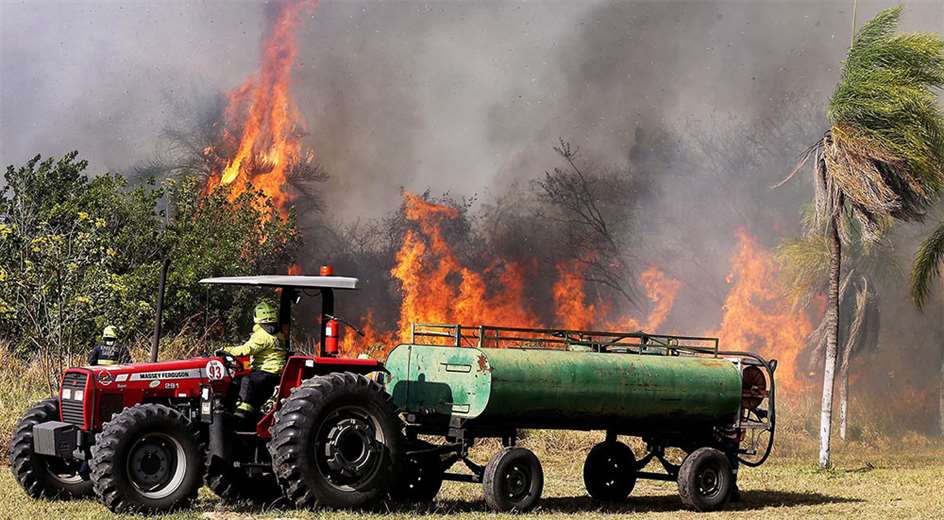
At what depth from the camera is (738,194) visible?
41406 mm

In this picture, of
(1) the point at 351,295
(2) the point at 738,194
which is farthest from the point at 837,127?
(1) the point at 351,295

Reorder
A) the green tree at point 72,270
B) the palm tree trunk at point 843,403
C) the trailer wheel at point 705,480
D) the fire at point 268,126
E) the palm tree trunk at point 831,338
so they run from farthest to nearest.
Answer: the fire at point 268,126, the palm tree trunk at point 843,403, the palm tree trunk at point 831,338, the green tree at point 72,270, the trailer wheel at point 705,480

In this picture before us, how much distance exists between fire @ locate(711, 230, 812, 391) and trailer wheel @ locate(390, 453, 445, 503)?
24.3m

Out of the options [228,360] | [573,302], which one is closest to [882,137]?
[228,360]

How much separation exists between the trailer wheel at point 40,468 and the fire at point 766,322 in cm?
2683

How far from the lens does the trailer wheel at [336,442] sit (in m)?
13.0

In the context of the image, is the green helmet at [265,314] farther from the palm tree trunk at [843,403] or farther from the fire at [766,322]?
the fire at [766,322]

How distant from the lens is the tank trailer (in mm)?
12938

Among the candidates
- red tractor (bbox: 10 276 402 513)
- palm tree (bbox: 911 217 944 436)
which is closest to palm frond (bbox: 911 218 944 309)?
palm tree (bbox: 911 217 944 436)

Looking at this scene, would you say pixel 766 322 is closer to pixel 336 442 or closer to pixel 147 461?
pixel 336 442

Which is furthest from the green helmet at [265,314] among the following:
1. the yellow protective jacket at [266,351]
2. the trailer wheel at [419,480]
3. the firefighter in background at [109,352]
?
the firefighter in background at [109,352]

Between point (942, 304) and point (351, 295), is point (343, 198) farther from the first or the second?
Answer: point (942, 304)

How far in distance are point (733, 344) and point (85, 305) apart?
22.3 meters

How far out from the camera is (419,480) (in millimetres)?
15062
